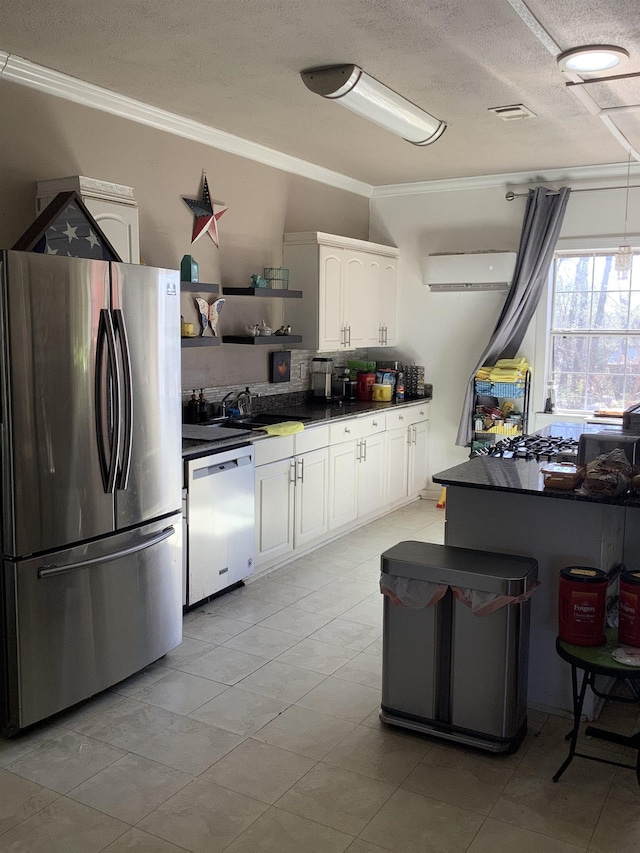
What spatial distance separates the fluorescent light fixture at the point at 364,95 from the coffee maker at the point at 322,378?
7.95ft

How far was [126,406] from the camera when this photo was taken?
311 centimetres

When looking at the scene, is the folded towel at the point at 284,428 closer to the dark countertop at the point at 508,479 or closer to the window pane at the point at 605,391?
the dark countertop at the point at 508,479

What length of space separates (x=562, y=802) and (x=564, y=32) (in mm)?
2880

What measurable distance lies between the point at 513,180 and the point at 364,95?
299 cm

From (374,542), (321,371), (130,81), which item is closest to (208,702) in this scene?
(374,542)

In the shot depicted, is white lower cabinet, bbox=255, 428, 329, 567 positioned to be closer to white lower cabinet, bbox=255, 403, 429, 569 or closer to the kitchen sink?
white lower cabinet, bbox=255, 403, 429, 569

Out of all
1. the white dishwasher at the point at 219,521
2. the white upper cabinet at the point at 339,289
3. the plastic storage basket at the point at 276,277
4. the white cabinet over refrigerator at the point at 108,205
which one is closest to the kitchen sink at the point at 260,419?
the white dishwasher at the point at 219,521

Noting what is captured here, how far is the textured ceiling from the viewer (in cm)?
290

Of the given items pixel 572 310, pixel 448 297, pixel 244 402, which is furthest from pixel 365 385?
pixel 572 310

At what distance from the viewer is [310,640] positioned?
3816 mm

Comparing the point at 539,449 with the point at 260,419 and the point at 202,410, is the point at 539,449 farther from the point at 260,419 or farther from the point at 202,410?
the point at 202,410

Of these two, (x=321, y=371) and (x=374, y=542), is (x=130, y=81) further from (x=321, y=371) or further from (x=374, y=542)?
(x=374, y=542)

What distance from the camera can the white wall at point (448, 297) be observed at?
629cm

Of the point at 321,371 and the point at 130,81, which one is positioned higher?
the point at 130,81
